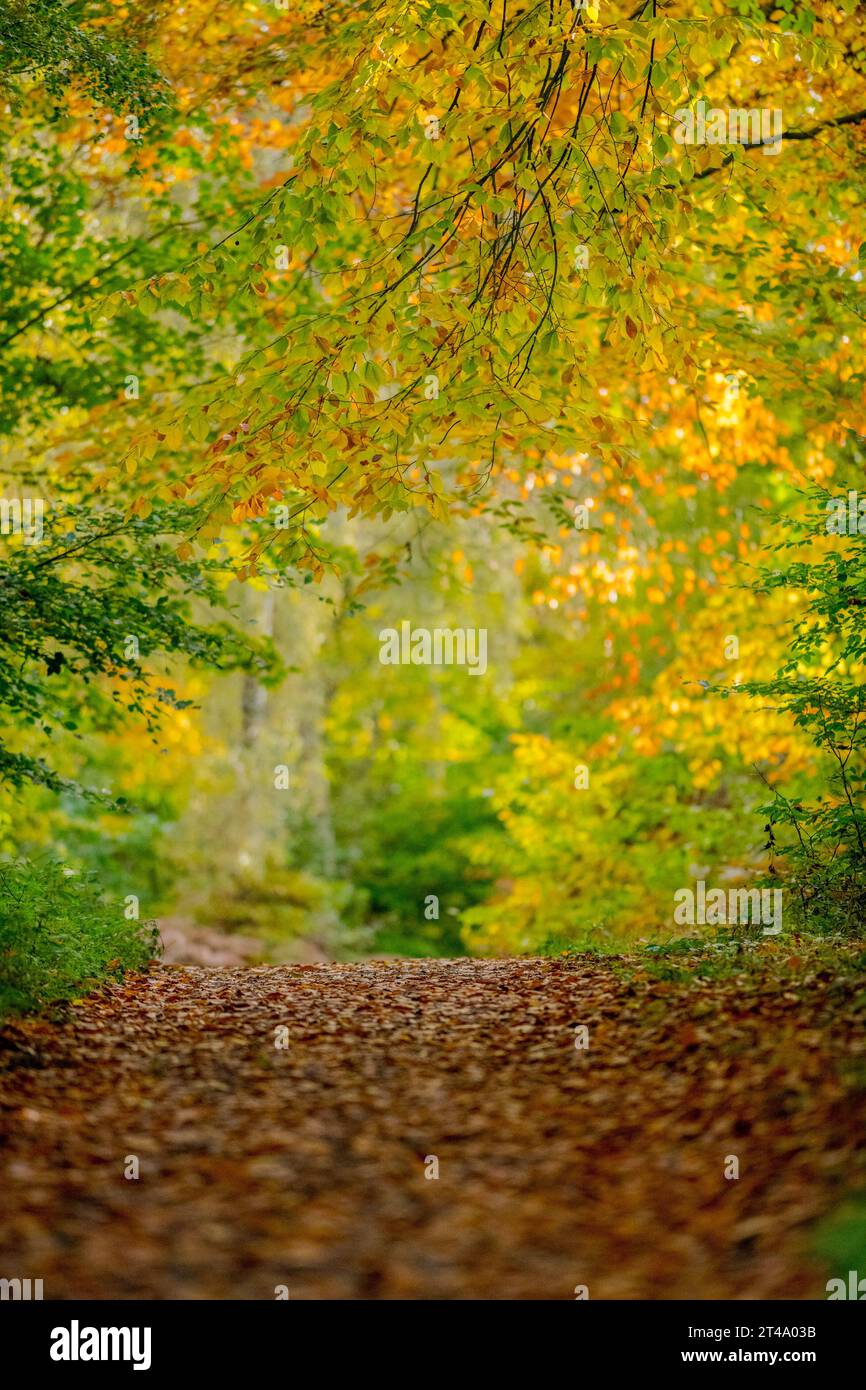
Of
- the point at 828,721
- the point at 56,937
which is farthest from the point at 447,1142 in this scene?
the point at 828,721

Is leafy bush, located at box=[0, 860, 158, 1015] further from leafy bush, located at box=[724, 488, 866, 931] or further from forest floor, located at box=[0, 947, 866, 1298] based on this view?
leafy bush, located at box=[724, 488, 866, 931]

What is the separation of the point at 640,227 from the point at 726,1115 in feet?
13.2

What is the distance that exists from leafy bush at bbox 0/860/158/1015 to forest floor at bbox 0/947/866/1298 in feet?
0.64

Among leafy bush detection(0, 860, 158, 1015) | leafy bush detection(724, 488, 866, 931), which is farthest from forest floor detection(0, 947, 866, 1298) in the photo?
leafy bush detection(724, 488, 866, 931)

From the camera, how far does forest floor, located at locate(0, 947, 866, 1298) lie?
3.23 meters

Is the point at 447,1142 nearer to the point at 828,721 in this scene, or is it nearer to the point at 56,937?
the point at 56,937

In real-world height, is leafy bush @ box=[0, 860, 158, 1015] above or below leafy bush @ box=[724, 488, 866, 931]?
below

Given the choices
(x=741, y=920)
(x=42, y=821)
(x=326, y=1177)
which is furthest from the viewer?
(x=42, y=821)

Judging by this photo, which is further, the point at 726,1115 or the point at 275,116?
the point at 275,116

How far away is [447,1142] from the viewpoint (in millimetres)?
4098

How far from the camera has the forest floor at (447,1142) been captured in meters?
3.23

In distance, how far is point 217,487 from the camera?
5863 millimetres
